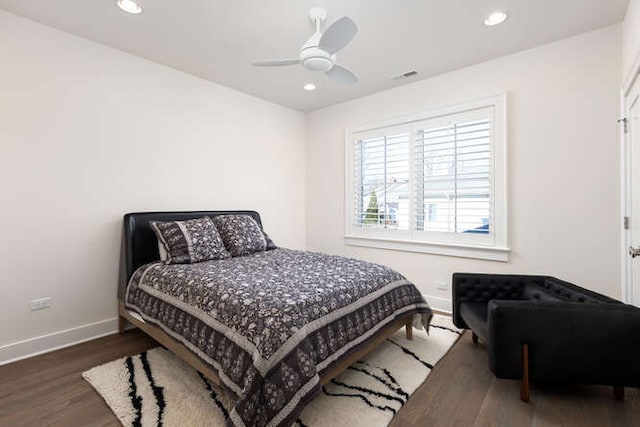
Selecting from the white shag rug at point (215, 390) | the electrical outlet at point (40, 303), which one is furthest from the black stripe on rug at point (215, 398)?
the electrical outlet at point (40, 303)

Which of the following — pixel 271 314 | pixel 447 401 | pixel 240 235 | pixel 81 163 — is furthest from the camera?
pixel 240 235

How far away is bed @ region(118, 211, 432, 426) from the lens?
5.00 feet

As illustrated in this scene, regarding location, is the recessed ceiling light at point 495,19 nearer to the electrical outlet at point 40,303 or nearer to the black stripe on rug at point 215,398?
the black stripe on rug at point 215,398

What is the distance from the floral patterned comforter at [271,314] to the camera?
1.51 m

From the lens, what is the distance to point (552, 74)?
9.29ft

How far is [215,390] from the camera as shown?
2.02 metres

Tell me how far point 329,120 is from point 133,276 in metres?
3.28

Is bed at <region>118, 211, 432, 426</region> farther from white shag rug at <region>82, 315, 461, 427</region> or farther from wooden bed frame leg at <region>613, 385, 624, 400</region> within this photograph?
wooden bed frame leg at <region>613, 385, 624, 400</region>

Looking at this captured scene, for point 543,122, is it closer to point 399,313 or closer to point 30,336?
→ point 399,313

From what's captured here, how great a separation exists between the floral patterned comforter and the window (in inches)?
44.4

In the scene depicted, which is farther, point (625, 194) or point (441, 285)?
point (441, 285)

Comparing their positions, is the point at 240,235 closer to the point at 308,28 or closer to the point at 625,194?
the point at 308,28

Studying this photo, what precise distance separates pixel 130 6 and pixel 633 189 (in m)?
4.09

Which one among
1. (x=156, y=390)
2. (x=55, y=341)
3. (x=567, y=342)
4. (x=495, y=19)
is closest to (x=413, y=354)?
(x=567, y=342)
